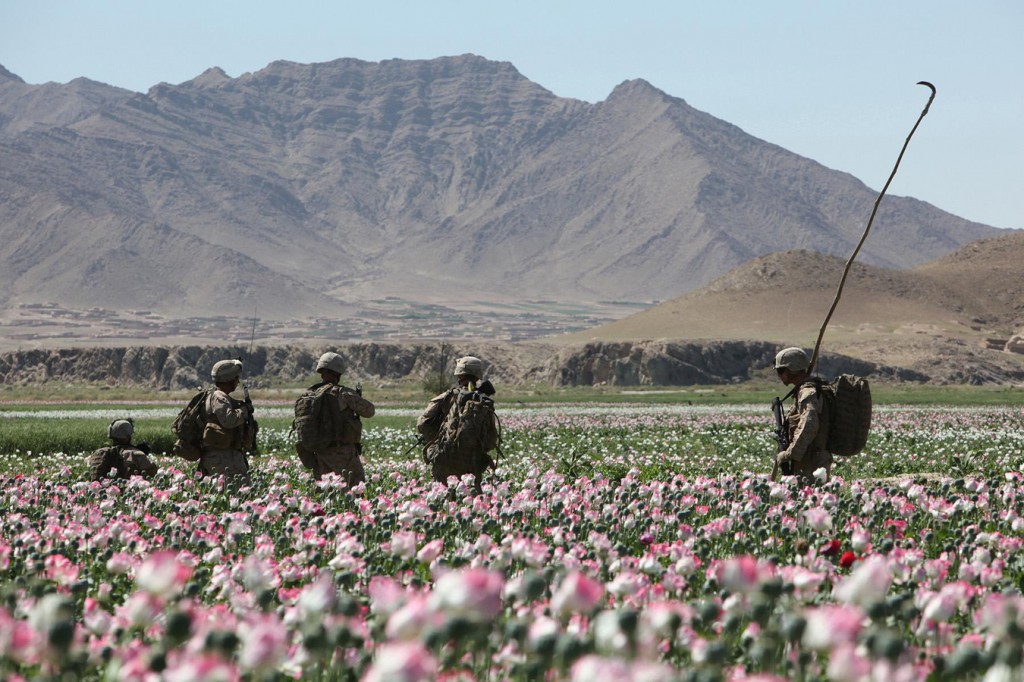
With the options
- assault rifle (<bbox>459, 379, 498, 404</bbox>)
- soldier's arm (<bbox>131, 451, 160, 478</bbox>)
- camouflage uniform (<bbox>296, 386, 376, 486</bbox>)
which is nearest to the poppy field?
camouflage uniform (<bbox>296, 386, 376, 486</bbox>)

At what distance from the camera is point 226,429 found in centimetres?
1198

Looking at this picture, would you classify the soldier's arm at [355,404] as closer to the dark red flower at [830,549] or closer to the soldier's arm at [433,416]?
the soldier's arm at [433,416]

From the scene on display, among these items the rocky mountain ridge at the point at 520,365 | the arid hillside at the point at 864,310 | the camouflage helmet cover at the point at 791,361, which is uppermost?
the arid hillside at the point at 864,310

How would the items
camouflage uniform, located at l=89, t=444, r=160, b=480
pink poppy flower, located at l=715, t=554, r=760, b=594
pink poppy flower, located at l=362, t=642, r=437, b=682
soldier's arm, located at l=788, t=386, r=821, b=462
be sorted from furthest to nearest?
camouflage uniform, located at l=89, t=444, r=160, b=480 → soldier's arm, located at l=788, t=386, r=821, b=462 → pink poppy flower, located at l=715, t=554, r=760, b=594 → pink poppy flower, located at l=362, t=642, r=437, b=682

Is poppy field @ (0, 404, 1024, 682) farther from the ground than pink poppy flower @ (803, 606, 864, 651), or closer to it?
closer to it

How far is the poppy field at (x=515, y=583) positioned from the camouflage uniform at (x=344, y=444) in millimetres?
293

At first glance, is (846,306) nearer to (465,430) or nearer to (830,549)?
(465,430)

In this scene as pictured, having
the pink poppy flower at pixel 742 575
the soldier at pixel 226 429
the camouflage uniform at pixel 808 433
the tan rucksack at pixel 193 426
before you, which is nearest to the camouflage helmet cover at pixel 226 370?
the soldier at pixel 226 429

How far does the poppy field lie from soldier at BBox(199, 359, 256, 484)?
1.33 feet

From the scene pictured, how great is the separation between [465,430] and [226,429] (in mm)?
2309

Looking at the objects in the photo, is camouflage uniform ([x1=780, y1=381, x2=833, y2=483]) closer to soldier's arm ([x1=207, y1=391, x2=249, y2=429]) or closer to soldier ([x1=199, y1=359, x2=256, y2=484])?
soldier ([x1=199, y1=359, x2=256, y2=484])

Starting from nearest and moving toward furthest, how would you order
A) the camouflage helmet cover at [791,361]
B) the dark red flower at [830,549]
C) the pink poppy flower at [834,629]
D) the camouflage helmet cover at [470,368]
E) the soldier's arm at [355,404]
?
the pink poppy flower at [834,629] < the dark red flower at [830,549] < the camouflage helmet cover at [791,361] < the camouflage helmet cover at [470,368] < the soldier's arm at [355,404]

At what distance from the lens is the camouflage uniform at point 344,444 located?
478 inches

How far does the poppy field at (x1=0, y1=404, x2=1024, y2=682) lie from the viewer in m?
3.69
